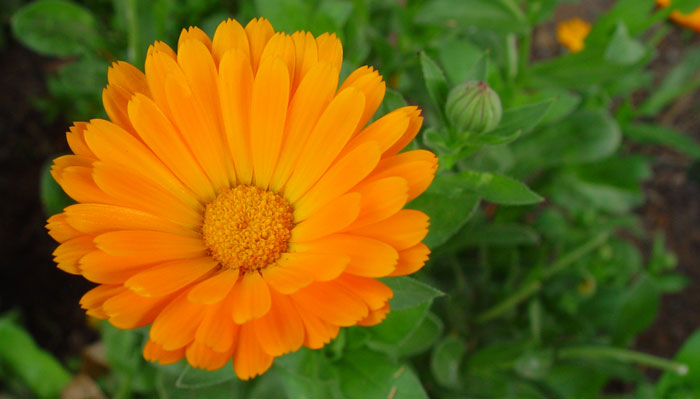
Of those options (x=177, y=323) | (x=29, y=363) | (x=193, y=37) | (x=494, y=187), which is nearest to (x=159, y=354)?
(x=177, y=323)

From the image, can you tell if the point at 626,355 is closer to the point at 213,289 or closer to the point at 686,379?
the point at 686,379

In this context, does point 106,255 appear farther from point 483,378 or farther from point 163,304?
point 483,378

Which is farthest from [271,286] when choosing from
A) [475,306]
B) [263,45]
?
[475,306]

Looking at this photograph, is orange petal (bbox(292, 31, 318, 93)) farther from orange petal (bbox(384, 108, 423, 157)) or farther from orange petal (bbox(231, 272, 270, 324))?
orange petal (bbox(231, 272, 270, 324))

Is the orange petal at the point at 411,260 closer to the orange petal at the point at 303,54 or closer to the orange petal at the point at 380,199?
the orange petal at the point at 380,199

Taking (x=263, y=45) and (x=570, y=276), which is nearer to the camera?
(x=263, y=45)

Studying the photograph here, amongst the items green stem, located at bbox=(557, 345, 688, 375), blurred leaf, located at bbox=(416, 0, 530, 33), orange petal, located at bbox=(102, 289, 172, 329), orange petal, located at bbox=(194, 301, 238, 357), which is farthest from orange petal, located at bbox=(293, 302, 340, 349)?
blurred leaf, located at bbox=(416, 0, 530, 33)

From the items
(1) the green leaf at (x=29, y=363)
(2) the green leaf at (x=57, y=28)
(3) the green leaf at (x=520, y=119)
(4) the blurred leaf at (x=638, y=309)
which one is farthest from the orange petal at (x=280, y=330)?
(2) the green leaf at (x=57, y=28)
